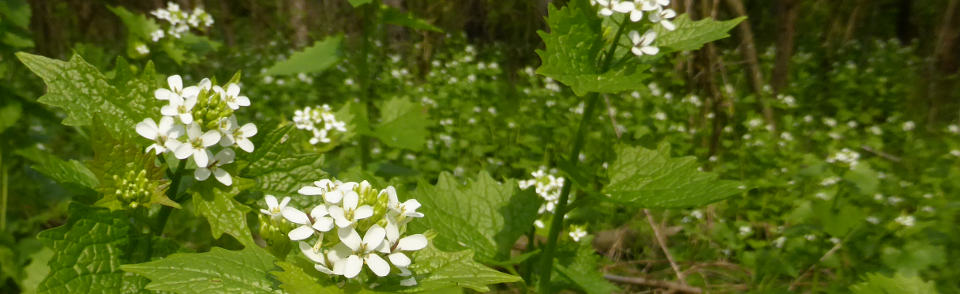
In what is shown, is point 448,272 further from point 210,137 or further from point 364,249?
point 210,137

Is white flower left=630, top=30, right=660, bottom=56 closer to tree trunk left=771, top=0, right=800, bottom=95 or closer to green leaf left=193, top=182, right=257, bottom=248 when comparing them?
green leaf left=193, top=182, right=257, bottom=248

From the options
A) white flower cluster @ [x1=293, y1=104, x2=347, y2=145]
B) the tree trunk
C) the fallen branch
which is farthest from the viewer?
the tree trunk

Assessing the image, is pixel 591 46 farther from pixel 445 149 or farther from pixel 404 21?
pixel 445 149

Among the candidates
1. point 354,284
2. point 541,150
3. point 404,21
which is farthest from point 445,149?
point 354,284

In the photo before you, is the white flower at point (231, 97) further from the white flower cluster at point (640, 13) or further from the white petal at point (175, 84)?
the white flower cluster at point (640, 13)

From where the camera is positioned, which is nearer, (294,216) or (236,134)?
(294,216)

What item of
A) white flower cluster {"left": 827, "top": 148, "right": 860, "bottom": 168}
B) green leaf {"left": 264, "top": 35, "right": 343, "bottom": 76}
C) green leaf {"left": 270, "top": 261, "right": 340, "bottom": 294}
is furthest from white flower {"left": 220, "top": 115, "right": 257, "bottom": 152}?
white flower cluster {"left": 827, "top": 148, "right": 860, "bottom": 168}

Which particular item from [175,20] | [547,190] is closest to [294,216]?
[547,190]
